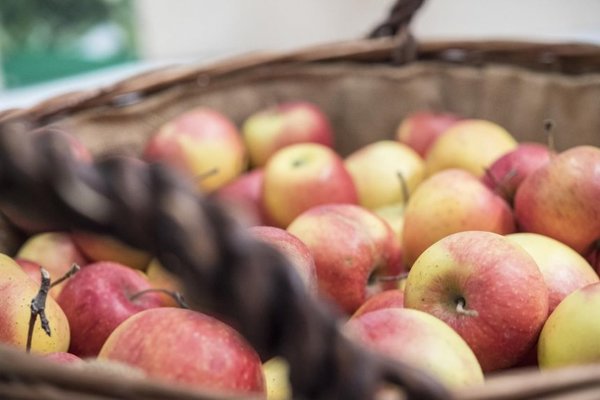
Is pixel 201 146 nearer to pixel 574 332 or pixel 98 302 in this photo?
pixel 98 302

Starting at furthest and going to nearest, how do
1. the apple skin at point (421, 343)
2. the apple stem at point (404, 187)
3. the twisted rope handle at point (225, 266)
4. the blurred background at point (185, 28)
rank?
the blurred background at point (185, 28)
the apple stem at point (404, 187)
the apple skin at point (421, 343)
the twisted rope handle at point (225, 266)

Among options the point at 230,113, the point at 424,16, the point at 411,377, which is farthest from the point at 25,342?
the point at 424,16

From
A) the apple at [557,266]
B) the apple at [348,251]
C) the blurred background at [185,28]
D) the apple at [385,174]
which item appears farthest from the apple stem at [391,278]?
the blurred background at [185,28]

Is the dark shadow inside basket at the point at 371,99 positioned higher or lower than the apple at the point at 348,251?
higher

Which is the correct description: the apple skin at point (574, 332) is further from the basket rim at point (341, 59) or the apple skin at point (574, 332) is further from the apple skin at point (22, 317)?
the basket rim at point (341, 59)

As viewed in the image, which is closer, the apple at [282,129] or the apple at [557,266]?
the apple at [557,266]

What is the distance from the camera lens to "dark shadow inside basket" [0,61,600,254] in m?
0.89

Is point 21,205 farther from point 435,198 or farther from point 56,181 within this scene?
point 435,198

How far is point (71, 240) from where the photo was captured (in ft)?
2.56

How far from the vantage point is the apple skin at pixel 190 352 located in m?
0.42

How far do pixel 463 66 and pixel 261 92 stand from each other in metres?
0.29

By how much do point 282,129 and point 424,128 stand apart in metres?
0.20

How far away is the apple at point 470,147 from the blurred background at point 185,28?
683mm

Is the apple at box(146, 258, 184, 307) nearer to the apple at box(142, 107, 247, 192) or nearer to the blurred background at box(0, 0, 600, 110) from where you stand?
the apple at box(142, 107, 247, 192)
